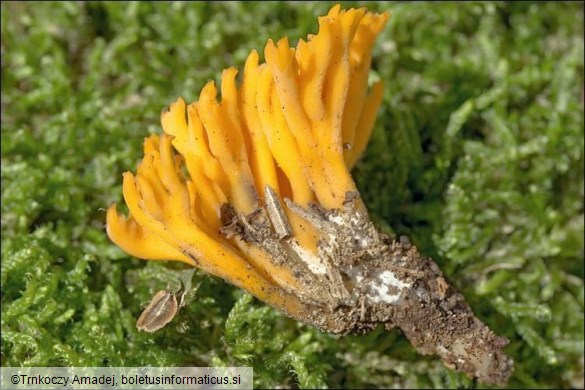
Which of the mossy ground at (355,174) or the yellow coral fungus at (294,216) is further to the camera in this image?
the mossy ground at (355,174)

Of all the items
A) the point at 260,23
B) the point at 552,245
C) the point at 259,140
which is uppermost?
the point at 260,23

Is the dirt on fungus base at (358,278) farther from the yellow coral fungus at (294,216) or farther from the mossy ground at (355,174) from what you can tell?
the mossy ground at (355,174)

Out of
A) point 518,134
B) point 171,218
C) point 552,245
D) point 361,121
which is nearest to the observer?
point 171,218

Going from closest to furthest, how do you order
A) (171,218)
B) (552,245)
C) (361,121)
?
(171,218)
(361,121)
(552,245)

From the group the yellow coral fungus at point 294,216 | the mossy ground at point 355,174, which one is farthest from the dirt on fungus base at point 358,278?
the mossy ground at point 355,174

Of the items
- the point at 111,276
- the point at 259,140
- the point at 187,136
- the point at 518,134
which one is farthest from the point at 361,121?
the point at 111,276

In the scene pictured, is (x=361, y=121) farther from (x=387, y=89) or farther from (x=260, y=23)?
(x=260, y=23)
